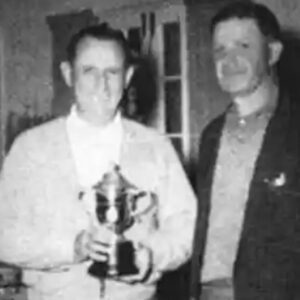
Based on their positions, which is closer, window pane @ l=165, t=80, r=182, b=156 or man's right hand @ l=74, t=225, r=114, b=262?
man's right hand @ l=74, t=225, r=114, b=262

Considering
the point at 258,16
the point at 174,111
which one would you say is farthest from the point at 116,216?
the point at 258,16

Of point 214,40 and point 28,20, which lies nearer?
point 214,40

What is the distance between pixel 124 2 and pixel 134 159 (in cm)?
24

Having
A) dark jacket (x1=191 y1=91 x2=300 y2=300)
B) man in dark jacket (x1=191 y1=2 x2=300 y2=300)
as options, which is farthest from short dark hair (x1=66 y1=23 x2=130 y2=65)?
dark jacket (x1=191 y1=91 x2=300 y2=300)

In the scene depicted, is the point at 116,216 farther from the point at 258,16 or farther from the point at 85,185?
the point at 258,16

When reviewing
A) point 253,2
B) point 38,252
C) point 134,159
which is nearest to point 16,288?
point 38,252

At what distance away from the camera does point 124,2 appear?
0.98 meters

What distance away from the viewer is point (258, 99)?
868 mm

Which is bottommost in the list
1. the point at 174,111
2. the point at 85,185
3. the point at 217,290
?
the point at 217,290

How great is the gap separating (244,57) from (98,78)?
202 mm

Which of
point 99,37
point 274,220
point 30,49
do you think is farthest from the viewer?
point 30,49

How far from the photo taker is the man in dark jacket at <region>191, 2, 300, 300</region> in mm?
832

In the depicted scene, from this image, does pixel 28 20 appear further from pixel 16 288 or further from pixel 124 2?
pixel 16 288

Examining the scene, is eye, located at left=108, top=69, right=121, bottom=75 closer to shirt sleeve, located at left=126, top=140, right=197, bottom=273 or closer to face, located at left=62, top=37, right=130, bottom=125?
face, located at left=62, top=37, right=130, bottom=125
